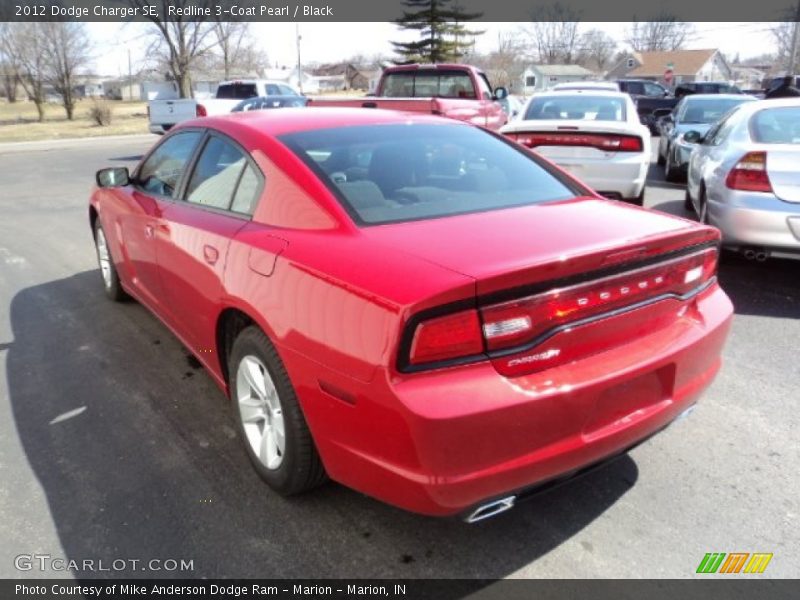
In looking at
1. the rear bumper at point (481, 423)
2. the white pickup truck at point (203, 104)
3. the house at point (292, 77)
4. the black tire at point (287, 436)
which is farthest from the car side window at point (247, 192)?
the house at point (292, 77)

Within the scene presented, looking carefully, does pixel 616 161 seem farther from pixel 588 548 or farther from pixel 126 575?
pixel 126 575

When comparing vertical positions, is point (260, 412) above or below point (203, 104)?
below

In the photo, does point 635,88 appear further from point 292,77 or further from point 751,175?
point 292,77

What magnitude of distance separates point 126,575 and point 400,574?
0.98 metres

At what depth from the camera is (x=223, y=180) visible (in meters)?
3.17

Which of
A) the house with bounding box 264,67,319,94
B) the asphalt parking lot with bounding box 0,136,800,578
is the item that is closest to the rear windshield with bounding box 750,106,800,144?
the asphalt parking lot with bounding box 0,136,800,578

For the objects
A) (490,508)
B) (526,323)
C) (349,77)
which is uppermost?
(349,77)

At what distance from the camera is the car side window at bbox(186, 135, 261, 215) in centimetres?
289

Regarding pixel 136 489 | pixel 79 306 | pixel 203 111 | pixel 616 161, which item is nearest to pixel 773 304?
pixel 616 161

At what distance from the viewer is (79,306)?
205 inches

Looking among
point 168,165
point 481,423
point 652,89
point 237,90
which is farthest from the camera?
point 652,89

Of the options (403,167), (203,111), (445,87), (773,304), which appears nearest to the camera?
(403,167)

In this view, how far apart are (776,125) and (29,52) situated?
54516mm

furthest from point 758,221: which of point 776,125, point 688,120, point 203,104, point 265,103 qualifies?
point 203,104
